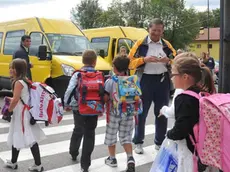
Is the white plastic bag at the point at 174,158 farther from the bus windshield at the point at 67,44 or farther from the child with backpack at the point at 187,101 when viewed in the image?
the bus windshield at the point at 67,44

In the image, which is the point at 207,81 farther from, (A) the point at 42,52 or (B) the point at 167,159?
(A) the point at 42,52

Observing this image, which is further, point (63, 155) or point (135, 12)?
point (135, 12)

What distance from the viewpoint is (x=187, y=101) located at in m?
2.62

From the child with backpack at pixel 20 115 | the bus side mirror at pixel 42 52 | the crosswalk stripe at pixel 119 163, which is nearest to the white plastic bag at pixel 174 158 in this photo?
the crosswalk stripe at pixel 119 163

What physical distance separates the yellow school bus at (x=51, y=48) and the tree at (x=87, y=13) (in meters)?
50.5

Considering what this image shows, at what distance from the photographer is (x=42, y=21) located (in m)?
9.97

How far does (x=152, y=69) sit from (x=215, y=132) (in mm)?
2908

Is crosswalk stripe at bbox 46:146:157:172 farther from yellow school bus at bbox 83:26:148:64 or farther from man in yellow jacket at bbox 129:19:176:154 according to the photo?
yellow school bus at bbox 83:26:148:64

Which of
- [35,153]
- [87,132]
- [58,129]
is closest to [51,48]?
[58,129]

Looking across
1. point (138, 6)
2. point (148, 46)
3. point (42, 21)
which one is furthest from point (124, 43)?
point (138, 6)

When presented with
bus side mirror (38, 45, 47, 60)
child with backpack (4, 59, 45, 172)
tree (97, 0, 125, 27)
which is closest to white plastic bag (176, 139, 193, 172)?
child with backpack (4, 59, 45, 172)

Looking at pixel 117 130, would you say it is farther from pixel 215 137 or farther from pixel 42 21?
pixel 42 21

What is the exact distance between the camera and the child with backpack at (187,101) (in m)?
2.60

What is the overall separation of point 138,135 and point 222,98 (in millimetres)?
2979
